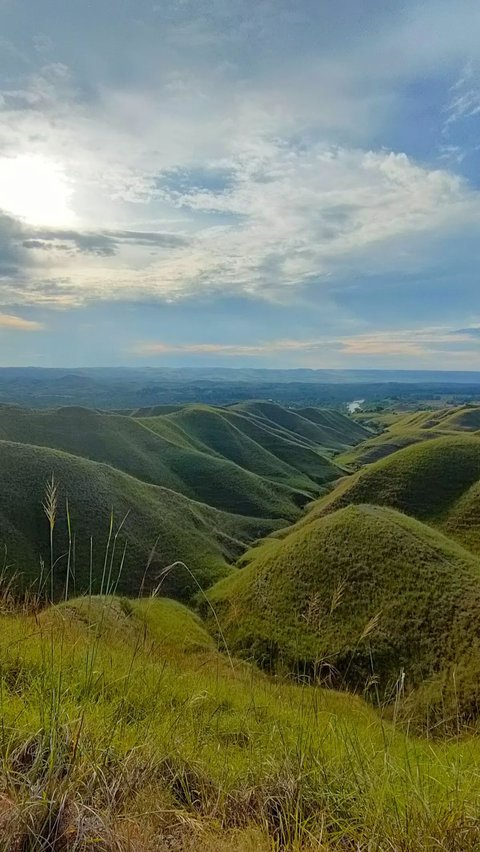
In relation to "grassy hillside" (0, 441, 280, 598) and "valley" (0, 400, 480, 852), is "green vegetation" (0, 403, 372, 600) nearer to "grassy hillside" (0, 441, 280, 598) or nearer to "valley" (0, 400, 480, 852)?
"grassy hillside" (0, 441, 280, 598)

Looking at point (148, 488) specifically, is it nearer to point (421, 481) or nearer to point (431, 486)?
point (421, 481)

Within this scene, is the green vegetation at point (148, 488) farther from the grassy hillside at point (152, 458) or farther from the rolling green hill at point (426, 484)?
the rolling green hill at point (426, 484)

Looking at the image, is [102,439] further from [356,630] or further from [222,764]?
[222,764]

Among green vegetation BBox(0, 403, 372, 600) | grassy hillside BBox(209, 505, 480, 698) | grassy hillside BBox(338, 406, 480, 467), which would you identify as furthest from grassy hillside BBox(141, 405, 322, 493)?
grassy hillside BBox(209, 505, 480, 698)

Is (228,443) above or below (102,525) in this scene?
above

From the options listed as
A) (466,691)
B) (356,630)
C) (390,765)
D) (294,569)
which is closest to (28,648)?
(390,765)

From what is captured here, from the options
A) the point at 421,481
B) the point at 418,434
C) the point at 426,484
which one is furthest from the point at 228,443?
the point at 426,484

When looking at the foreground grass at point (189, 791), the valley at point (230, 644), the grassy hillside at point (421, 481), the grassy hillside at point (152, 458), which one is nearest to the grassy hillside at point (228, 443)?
the valley at point (230, 644)
